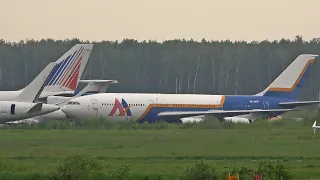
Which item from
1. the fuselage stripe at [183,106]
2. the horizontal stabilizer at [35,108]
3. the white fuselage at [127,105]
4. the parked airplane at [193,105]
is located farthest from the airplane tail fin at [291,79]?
the horizontal stabilizer at [35,108]

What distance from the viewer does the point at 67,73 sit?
82.3 meters

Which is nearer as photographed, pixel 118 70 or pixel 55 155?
pixel 55 155

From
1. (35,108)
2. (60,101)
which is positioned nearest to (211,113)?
(60,101)

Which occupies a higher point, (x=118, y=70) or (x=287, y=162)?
(x=118, y=70)

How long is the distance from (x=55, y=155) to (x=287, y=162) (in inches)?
398

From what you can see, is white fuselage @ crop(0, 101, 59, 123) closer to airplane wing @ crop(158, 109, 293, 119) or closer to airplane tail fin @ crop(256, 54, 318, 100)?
airplane wing @ crop(158, 109, 293, 119)

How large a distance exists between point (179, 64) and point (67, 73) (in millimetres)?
87702

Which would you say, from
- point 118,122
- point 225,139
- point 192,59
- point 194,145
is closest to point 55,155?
point 194,145

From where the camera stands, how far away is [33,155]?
140ft

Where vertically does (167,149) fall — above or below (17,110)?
below

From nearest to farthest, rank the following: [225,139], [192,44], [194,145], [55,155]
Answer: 1. [55,155]
2. [194,145]
3. [225,139]
4. [192,44]

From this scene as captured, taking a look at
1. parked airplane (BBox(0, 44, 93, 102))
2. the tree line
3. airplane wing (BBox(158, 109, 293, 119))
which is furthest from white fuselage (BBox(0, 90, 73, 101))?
the tree line

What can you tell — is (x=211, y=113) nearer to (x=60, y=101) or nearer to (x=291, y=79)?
(x=291, y=79)

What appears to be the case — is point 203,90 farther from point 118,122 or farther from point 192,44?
point 118,122
